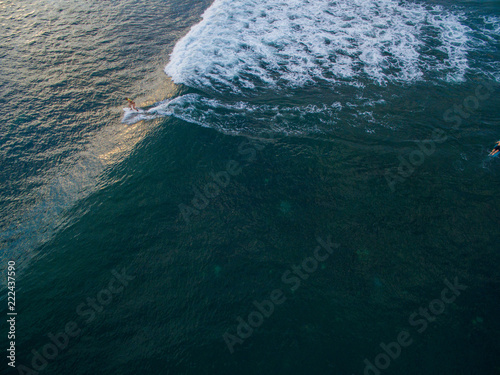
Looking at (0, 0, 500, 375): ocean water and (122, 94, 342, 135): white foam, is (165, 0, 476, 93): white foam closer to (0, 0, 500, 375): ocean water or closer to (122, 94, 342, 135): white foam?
(0, 0, 500, 375): ocean water

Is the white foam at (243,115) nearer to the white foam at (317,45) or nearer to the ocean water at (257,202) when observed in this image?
the ocean water at (257,202)

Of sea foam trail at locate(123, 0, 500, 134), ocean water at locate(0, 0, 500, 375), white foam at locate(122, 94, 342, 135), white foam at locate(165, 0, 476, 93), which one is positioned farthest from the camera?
white foam at locate(165, 0, 476, 93)

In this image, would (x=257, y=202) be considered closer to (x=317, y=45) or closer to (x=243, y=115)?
(x=243, y=115)

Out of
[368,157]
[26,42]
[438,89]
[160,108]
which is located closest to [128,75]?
[160,108]

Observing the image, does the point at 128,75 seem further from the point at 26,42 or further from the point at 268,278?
the point at 268,278

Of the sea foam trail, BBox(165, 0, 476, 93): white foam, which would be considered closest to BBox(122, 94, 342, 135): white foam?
the sea foam trail
